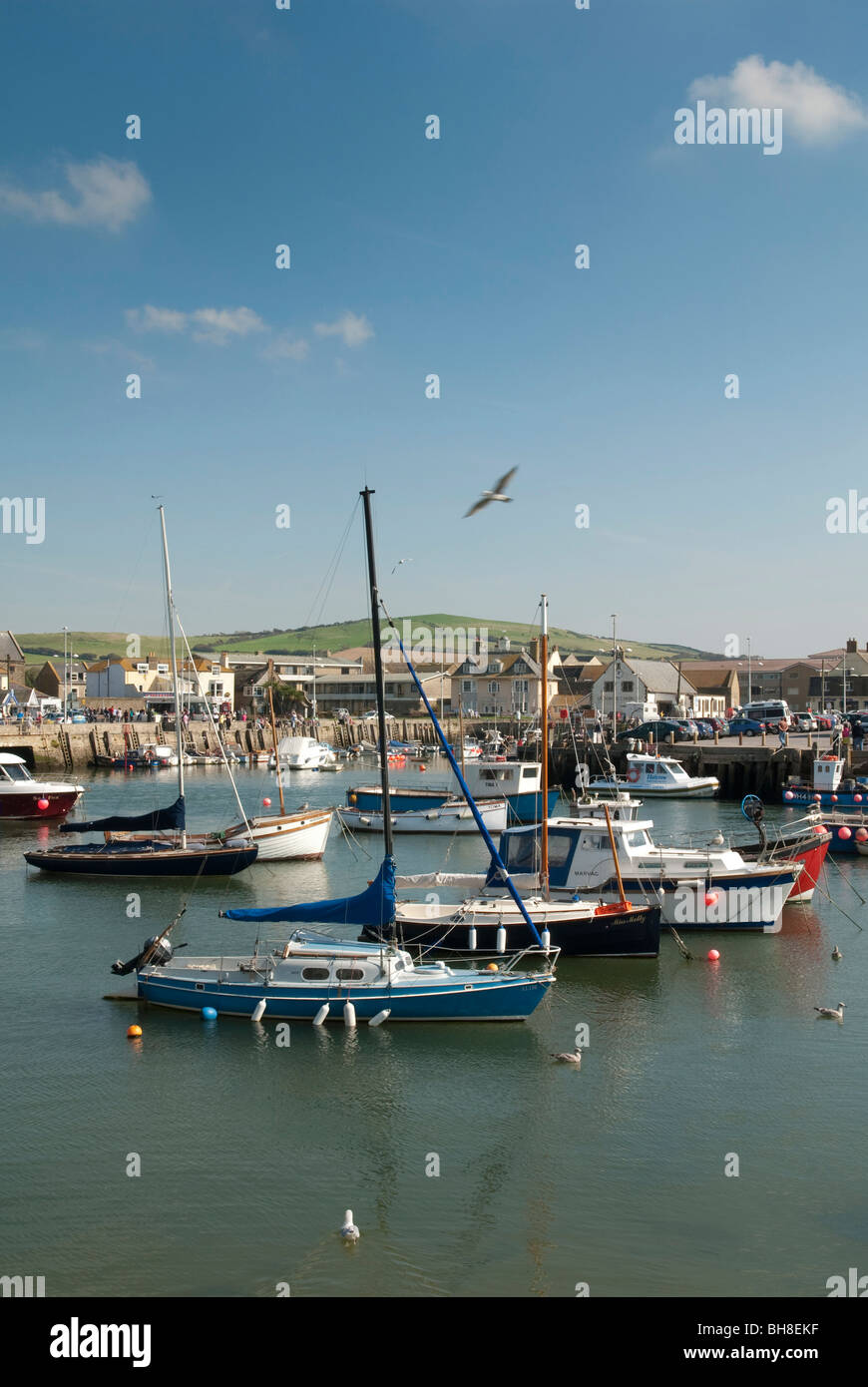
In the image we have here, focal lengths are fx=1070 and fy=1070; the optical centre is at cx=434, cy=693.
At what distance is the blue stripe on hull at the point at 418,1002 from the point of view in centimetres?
2027

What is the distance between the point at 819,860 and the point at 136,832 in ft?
79.6

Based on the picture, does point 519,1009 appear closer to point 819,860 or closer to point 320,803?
point 819,860

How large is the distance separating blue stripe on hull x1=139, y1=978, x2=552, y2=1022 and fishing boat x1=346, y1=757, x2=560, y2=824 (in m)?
29.0

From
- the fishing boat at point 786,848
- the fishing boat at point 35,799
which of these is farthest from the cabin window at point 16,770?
the fishing boat at point 786,848

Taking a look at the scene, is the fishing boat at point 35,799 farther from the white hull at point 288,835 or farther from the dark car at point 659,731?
the dark car at point 659,731

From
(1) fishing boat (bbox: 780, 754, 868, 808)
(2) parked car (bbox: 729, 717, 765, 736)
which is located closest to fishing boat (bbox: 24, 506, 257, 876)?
(1) fishing boat (bbox: 780, 754, 868, 808)

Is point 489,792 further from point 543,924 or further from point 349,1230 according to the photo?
point 349,1230

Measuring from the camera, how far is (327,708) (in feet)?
459

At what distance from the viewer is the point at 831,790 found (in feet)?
169

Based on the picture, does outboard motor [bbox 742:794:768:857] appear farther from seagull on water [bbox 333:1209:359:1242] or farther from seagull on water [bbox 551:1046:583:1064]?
seagull on water [bbox 333:1209:359:1242]

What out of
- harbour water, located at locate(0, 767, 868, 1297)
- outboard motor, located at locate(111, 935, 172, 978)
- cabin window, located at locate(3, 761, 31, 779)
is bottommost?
harbour water, located at locate(0, 767, 868, 1297)

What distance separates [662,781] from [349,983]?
156 feet

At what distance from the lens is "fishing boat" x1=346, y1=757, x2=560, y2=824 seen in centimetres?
5100
